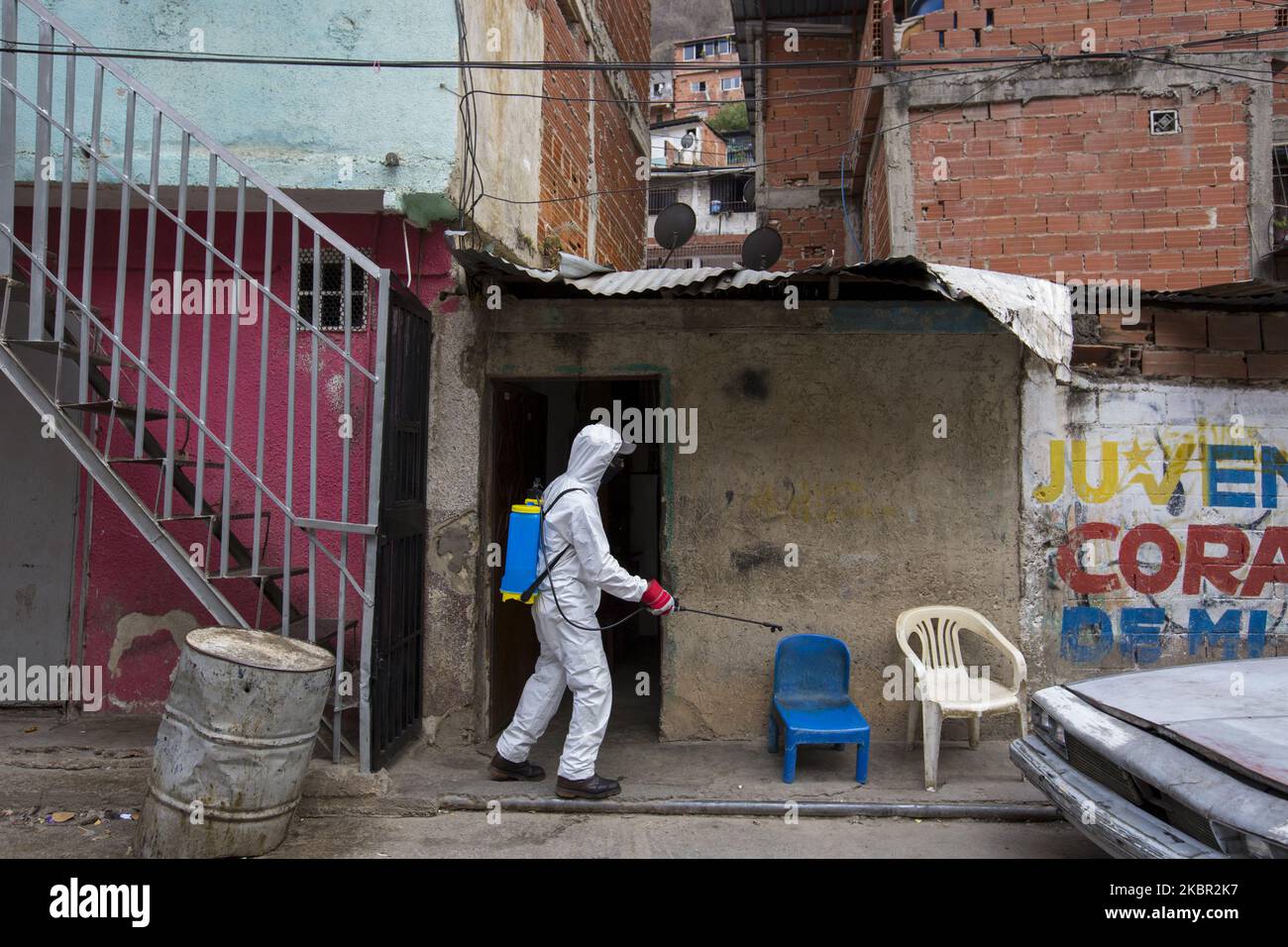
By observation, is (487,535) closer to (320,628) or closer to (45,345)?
(320,628)

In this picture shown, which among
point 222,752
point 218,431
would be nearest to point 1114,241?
point 218,431

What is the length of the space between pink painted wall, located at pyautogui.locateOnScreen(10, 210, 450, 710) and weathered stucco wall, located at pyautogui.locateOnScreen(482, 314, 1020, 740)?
955 millimetres

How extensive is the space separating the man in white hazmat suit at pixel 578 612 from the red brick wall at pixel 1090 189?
3969 millimetres

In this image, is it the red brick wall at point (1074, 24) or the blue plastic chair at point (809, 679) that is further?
the red brick wall at point (1074, 24)

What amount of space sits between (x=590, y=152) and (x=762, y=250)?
194 centimetres

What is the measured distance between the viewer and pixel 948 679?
4988mm

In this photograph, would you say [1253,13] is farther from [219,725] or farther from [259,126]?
[219,725]

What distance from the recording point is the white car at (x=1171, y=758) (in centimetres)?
275

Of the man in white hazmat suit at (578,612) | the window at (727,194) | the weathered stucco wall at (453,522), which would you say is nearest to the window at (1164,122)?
the man in white hazmat suit at (578,612)

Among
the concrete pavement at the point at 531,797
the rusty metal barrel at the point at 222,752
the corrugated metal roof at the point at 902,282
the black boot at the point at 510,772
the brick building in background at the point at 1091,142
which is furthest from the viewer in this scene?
the brick building in background at the point at 1091,142

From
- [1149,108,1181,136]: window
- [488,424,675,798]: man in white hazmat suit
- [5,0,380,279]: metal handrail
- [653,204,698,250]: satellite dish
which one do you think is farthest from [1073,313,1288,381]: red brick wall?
[5,0,380,279]: metal handrail

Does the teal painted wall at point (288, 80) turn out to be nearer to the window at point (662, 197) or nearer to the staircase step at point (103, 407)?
the staircase step at point (103, 407)

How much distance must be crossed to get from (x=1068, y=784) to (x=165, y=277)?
546cm

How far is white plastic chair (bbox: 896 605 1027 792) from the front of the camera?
183 inches
